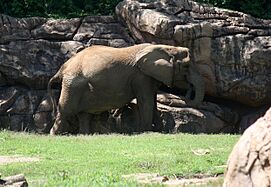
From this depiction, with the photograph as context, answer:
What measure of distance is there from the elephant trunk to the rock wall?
0.37m

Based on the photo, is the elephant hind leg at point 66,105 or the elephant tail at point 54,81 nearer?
the elephant hind leg at point 66,105

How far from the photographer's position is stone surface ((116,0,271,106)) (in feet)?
60.6

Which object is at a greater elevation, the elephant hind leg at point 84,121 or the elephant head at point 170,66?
the elephant head at point 170,66

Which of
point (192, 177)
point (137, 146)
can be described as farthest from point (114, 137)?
point (192, 177)

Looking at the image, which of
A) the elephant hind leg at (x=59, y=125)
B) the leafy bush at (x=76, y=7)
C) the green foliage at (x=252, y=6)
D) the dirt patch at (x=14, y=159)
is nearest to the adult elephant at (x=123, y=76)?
the elephant hind leg at (x=59, y=125)

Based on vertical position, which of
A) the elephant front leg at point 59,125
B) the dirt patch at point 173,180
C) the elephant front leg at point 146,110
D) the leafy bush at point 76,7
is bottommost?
the elephant front leg at point 59,125

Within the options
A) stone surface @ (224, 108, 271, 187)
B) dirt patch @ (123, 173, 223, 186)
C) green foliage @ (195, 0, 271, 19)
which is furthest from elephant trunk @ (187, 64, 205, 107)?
stone surface @ (224, 108, 271, 187)

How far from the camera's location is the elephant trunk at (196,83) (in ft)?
57.6

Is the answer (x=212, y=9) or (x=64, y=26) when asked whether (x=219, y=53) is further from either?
(x=64, y=26)

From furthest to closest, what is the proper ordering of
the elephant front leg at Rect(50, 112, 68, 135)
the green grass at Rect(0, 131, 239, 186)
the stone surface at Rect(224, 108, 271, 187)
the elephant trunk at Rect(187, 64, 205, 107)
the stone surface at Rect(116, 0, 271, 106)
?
the stone surface at Rect(116, 0, 271, 106)
the elephant front leg at Rect(50, 112, 68, 135)
the elephant trunk at Rect(187, 64, 205, 107)
the green grass at Rect(0, 131, 239, 186)
the stone surface at Rect(224, 108, 271, 187)

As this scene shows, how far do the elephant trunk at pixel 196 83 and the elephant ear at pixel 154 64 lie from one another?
1.70 ft

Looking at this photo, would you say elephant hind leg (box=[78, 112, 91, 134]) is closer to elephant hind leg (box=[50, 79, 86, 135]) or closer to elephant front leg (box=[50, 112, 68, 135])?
elephant hind leg (box=[50, 79, 86, 135])

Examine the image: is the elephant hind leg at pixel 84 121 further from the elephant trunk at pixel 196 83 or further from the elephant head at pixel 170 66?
the elephant trunk at pixel 196 83

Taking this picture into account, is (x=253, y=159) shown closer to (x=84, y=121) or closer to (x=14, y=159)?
(x=14, y=159)
